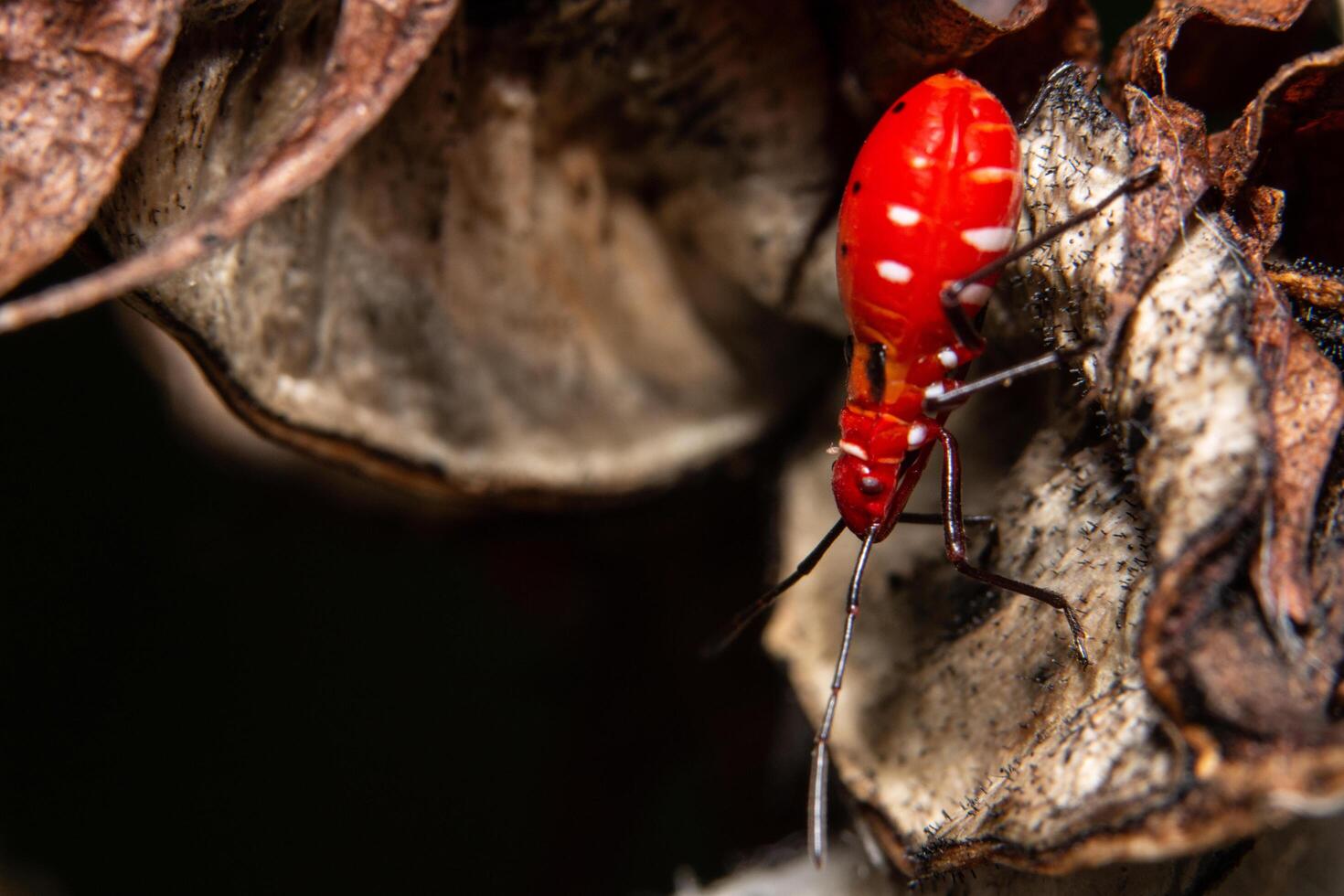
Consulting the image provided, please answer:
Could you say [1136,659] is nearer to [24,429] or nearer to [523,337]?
[523,337]

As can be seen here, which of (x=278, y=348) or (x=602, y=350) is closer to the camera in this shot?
(x=278, y=348)

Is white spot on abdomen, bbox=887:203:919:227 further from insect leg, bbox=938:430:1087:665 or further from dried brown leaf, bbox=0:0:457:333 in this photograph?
dried brown leaf, bbox=0:0:457:333

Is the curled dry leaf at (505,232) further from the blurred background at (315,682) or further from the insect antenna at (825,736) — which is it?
the insect antenna at (825,736)

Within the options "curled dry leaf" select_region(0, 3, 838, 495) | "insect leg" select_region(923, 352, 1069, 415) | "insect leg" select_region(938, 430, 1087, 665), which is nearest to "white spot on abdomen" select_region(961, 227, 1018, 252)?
"insect leg" select_region(923, 352, 1069, 415)

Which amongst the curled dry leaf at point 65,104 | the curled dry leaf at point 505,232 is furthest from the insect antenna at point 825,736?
the curled dry leaf at point 65,104

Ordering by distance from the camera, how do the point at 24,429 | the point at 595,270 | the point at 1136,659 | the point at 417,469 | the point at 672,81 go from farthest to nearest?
the point at 24,429, the point at 595,270, the point at 417,469, the point at 672,81, the point at 1136,659

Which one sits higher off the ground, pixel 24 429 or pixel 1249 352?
pixel 24 429

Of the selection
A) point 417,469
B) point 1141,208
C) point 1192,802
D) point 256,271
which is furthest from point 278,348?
point 1192,802

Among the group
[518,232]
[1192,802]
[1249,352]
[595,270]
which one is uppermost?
[518,232]
